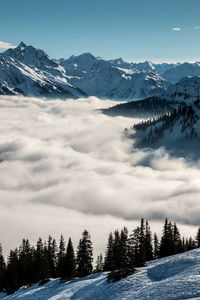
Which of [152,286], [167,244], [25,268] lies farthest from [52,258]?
[152,286]

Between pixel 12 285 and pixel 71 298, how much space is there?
38318 mm

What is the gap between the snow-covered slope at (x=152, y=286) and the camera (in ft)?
117

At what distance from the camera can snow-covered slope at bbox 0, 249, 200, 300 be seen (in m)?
35.6

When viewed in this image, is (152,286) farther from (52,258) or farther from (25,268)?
(52,258)

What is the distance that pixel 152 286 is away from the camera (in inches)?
1574

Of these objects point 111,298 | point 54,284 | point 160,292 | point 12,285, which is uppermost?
point 160,292

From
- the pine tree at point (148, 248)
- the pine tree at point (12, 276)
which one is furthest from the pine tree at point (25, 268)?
the pine tree at point (148, 248)

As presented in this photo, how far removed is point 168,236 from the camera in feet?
250

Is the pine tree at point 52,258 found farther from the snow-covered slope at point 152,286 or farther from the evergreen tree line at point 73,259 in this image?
the snow-covered slope at point 152,286

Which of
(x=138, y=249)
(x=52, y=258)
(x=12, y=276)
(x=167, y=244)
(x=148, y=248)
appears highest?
(x=138, y=249)

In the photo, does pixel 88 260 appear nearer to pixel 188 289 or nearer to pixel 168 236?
pixel 168 236

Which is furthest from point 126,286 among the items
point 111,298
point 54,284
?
point 54,284

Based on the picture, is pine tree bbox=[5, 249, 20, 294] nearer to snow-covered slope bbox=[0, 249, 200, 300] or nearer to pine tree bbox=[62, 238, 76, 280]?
pine tree bbox=[62, 238, 76, 280]

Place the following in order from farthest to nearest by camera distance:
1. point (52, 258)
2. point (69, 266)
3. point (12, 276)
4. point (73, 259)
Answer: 1. point (52, 258)
2. point (12, 276)
3. point (73, 259)
4. point (69, 266)
